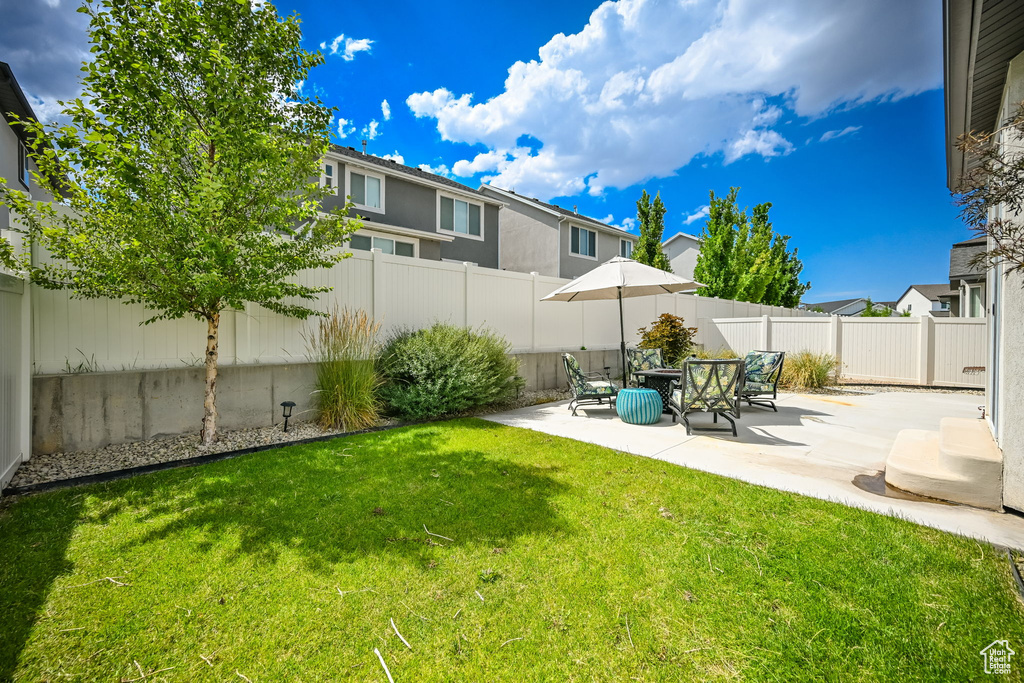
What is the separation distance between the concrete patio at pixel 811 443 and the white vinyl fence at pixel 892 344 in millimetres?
1726

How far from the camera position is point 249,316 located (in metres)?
5.62

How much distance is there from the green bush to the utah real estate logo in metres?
5.22

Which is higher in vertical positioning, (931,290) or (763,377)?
(931,290)

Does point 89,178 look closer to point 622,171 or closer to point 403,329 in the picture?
point 403,329

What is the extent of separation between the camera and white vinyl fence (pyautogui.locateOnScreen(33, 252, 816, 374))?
14.8ft

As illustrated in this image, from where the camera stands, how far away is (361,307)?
6.62 m

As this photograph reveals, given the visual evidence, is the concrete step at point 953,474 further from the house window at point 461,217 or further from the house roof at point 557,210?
the house roof at point 557,210

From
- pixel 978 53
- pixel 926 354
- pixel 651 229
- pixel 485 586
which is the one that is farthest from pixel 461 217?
pixel 485 586

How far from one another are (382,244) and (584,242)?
1085cm

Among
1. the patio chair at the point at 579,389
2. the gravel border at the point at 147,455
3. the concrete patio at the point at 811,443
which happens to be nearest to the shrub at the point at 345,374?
the gravel border at the point at 147,455

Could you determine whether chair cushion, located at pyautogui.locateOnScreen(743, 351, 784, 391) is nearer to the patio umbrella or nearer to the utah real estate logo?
the patio umbrella

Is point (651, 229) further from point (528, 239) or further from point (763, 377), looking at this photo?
point (763, 377)

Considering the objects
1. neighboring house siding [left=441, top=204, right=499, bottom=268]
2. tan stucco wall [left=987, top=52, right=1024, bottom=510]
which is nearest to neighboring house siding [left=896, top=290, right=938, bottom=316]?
neighboring house siding [left=441, top=204, right=499, bottom=268]

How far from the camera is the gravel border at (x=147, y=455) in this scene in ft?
12.3
